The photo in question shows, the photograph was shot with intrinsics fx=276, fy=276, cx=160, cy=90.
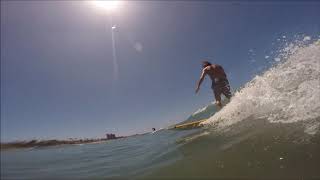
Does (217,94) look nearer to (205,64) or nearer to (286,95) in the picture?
(205,64)

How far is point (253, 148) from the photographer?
497cm

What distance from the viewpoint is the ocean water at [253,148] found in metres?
4.25

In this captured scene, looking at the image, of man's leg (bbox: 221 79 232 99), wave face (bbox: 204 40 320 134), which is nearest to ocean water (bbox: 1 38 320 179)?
wave face (bbox: 204 40 320 134)

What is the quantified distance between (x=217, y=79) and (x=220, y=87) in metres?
0.36

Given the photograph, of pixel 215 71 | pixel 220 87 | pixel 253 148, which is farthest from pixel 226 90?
pixel 253 148

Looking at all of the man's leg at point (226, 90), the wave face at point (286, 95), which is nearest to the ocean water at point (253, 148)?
the wave face at point (286, 95)

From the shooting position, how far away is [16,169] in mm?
5273

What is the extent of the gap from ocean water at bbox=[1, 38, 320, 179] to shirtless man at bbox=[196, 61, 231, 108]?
3.41m

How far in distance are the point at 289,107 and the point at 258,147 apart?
1.82m

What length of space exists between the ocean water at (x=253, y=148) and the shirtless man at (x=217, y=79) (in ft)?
11.2

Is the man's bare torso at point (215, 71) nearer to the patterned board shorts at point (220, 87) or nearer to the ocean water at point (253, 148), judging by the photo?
the patterned board shorts at point (220, 87)

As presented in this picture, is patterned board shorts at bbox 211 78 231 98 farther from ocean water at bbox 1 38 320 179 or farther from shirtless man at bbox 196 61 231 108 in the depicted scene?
ocean water at bbox 1 38 320 179

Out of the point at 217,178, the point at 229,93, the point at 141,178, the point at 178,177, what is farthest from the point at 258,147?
the point at 229,93

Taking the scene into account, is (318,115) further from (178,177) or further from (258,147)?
(178,177)
